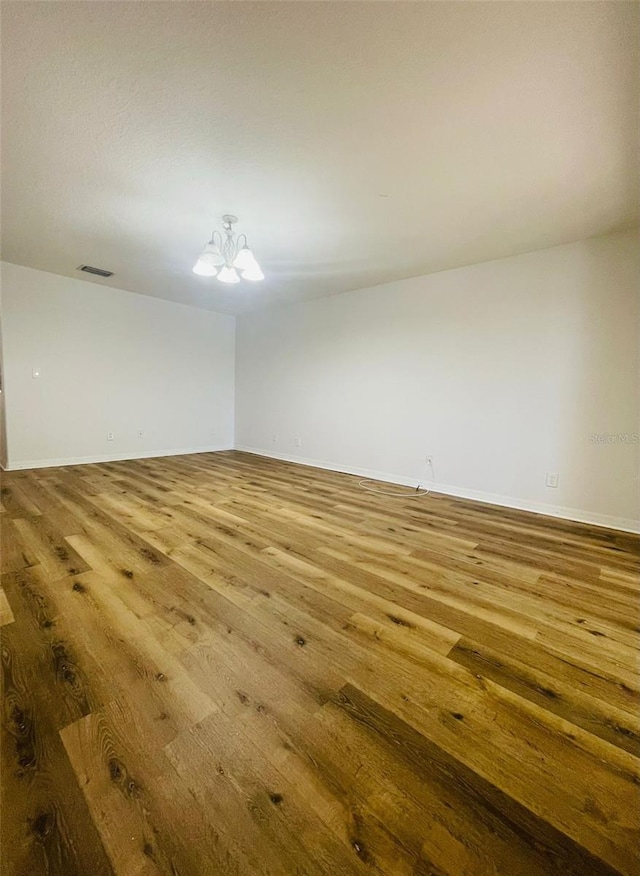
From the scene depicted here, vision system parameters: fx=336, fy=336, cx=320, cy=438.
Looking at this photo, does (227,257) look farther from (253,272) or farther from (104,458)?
(104,458)

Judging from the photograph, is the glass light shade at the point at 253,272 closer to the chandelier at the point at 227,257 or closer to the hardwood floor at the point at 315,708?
the chandelier at the point at 227,257

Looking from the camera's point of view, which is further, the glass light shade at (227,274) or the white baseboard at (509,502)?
the glass light shade at (227,274)

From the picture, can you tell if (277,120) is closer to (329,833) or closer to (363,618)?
(363,618)

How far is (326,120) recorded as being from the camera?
69.2 inches

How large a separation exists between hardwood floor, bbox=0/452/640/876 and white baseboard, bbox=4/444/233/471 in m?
2.57

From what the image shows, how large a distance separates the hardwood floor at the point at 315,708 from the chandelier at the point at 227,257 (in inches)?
87.0

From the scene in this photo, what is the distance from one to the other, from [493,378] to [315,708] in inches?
130

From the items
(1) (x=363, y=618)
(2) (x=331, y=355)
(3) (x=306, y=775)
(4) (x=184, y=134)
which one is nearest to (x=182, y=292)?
(2) (x=331, y=355)

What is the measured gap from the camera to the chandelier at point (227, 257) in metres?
2.76

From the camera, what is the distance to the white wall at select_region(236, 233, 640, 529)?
112 inches

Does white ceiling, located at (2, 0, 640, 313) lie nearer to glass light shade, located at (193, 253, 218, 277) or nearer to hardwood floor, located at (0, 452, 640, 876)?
glass light shade, located at (193, 253, 218, 277)

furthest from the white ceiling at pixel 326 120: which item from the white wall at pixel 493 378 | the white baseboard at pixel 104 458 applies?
the white baseboard at pixel 104 458

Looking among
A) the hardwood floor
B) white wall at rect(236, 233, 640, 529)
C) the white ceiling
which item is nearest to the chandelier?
the white ceiling

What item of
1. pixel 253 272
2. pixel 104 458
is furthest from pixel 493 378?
pixel 104 458
